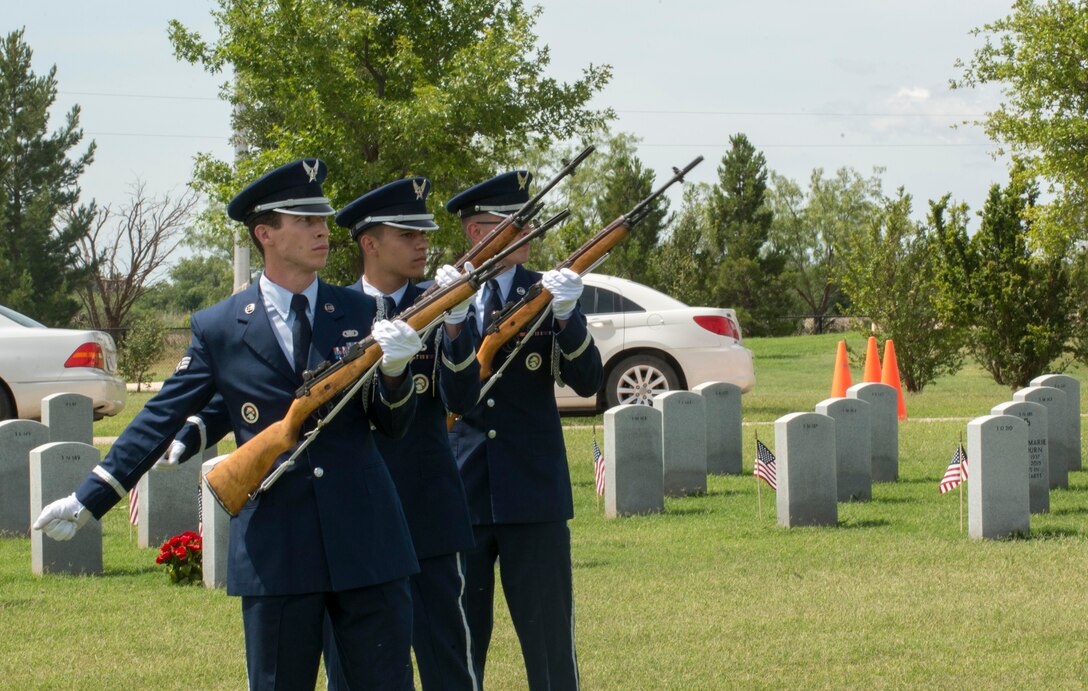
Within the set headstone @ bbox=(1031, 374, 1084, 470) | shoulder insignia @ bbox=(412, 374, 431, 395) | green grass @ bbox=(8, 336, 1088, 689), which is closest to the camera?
shoulder insignia @ bbox=(412, 374, 431, 395)

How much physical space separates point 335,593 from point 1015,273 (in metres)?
22.1

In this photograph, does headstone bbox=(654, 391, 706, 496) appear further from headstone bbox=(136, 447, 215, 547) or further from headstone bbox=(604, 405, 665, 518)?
headstone bbox=(136, 447, 215, 547)

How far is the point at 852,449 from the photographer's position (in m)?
12.3

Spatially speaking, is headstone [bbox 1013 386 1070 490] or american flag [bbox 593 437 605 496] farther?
headstone [bbox 1013 386 1070 490]

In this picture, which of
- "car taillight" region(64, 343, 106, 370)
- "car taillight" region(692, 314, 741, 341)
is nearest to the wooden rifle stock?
"car taillight" region(64, 343, 106, 370)

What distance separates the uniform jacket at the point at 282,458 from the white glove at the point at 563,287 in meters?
0.93

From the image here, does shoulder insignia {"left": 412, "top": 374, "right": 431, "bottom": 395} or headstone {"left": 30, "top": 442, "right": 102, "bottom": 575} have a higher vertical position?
shoulder insignia {"left": 412, "top": 374, "right": 431, "bottom": 395}

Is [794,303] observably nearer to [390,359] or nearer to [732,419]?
[732,419]

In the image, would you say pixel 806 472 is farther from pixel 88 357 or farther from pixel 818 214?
pixel 818 214

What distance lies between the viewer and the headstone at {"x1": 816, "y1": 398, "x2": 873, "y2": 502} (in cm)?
1228

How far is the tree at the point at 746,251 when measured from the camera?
5091 cm

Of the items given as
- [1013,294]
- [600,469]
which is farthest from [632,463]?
[1013,294]

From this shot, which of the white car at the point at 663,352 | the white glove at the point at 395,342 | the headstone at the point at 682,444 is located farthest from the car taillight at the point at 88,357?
the white glove at the point at 395,342

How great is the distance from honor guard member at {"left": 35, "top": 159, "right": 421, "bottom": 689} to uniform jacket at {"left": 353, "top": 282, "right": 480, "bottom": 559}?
49 cm
